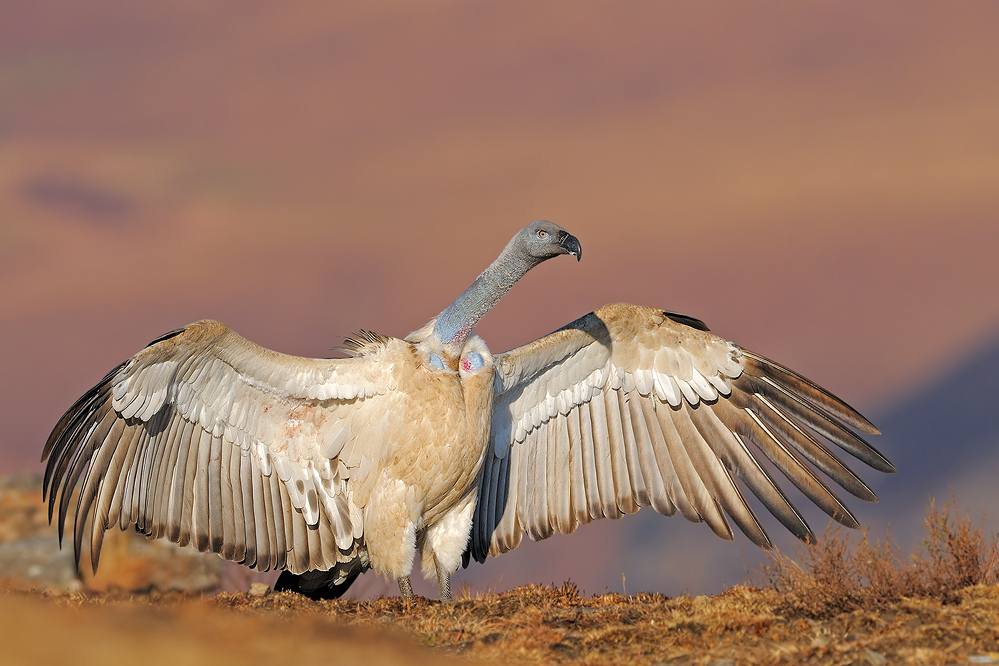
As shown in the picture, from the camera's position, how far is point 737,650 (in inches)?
255

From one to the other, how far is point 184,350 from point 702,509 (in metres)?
5.65

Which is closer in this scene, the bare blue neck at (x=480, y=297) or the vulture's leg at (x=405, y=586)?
the vulture's leg at (x=405, y=586)

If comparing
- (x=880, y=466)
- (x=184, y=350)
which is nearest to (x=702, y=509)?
(x=880, y=466)

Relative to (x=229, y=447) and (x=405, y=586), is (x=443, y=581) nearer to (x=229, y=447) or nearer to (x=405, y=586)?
(x=405, y=586)

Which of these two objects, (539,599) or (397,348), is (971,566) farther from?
(397,348)

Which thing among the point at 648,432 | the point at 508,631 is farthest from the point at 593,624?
the point at 648,432

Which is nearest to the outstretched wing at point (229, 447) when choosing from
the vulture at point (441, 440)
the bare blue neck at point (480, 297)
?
the vulture at point (441, 440)

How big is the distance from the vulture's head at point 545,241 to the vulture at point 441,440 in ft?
0.07

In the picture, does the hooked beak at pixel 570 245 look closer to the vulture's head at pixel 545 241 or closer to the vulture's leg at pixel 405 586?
the vulture's head at pixel 545 241

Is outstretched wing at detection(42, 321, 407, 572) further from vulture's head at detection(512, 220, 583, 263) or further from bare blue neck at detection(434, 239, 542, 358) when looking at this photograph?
vulture's head at detection(512, 220, 583, 263)

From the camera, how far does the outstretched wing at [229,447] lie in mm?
8883

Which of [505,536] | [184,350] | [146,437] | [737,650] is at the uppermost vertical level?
[184,350]

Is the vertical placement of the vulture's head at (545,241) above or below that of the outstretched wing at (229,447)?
above

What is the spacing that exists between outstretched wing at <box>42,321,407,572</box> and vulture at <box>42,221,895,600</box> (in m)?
0.02
